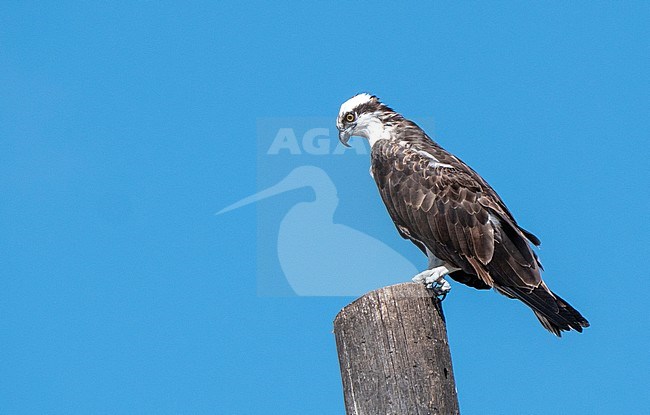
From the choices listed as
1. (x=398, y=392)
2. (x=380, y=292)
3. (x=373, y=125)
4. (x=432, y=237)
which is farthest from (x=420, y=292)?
(x=373, y=125)

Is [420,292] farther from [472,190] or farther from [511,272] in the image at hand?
[472,190]

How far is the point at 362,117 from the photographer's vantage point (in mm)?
8789

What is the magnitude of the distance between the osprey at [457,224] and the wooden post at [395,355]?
1.29m

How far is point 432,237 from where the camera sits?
7.47m

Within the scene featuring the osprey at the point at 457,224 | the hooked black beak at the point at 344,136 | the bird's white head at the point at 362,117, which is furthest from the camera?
the hooked black beak at the point at 344,136

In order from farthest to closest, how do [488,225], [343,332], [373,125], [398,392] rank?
[373,125]
[488,225]
[343,332]
[398,392]

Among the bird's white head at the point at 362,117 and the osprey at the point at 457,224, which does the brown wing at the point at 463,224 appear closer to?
the osprey at the point at 457,224

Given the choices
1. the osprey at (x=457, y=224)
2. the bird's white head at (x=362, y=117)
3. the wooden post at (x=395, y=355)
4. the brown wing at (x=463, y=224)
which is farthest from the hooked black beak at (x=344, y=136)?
the wooden post at (x=395, y=355)

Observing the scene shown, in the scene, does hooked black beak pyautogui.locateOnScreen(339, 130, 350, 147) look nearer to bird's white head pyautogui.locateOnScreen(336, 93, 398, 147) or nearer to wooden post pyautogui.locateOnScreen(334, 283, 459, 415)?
bird's white head pyautogui.locateOnScreen(336, 93, 398, 147)

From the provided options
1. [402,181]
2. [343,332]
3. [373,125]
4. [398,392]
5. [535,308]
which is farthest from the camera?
[373,125]

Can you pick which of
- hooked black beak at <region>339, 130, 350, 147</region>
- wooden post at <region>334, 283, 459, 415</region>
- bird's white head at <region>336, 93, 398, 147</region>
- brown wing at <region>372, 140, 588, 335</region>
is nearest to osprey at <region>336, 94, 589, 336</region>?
brown wing at <region>372, 140, 588, 335</region>

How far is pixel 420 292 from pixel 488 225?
88.1 inches

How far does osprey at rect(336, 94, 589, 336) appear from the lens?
6.77 metres

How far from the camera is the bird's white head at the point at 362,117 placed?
8695mm
